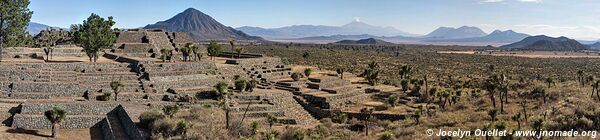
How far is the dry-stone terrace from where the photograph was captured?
3381 cm

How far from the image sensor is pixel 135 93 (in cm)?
4097

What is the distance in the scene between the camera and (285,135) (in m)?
32.5

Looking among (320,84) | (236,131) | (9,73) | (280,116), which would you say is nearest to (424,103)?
(320,84)

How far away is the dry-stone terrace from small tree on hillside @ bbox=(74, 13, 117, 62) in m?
3.03

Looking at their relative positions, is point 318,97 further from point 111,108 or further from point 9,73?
point 9,73

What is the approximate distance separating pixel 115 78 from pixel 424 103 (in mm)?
28212

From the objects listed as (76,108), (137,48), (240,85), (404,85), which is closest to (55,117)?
(76,108)

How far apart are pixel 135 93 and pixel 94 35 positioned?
13292 mm

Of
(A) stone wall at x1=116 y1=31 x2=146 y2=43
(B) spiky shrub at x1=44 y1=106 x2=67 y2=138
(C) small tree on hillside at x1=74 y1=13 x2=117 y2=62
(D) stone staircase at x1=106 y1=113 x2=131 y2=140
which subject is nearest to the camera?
(B) spiky shrub at x1=44 y1=106 x2=67 y2=138


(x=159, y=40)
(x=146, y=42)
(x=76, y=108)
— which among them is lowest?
(x=76, y=108)

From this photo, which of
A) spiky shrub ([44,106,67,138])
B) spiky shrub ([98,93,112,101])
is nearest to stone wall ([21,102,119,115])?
spiky shrub ([98,93,112,101])

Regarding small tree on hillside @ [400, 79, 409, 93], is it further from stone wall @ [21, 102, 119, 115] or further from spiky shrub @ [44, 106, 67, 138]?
spiky shrub @ [44, 106, 67, 138]

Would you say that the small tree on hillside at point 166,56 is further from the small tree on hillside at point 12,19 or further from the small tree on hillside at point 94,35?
the small tree on hillside at point 12,19

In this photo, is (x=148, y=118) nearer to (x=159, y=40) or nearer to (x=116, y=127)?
(x=116, y=127)
